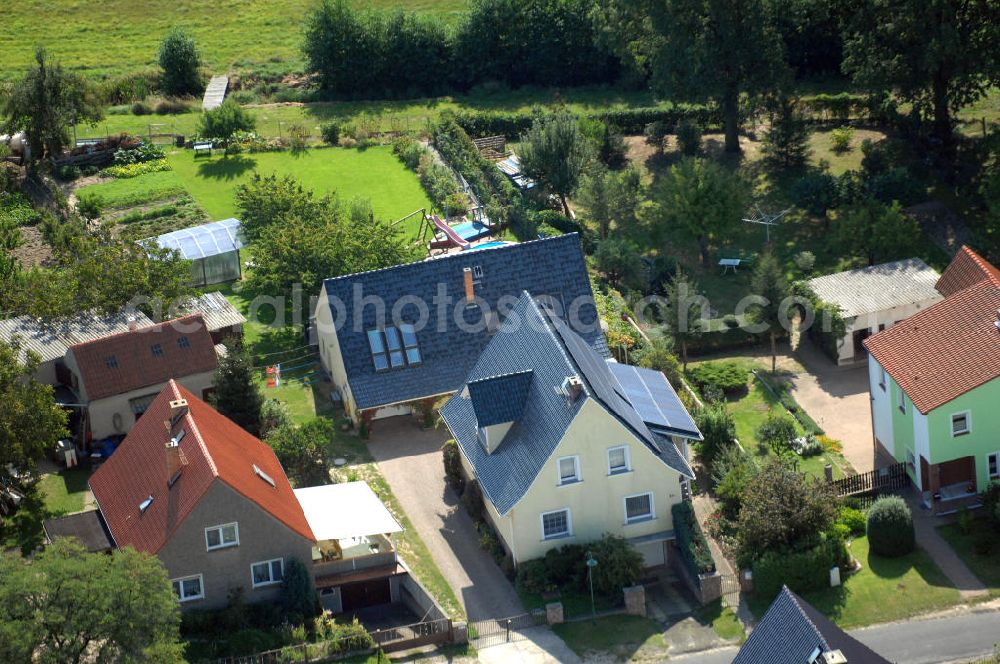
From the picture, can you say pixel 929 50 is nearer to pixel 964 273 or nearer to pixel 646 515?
pixel 964 273

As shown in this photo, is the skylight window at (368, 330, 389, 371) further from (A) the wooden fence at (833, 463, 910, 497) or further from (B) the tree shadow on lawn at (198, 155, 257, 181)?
(B) the tree shadow on lawn at (198, 155, 257, 181)

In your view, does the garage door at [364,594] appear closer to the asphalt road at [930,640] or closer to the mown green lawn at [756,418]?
the asphalt road at [930,640]

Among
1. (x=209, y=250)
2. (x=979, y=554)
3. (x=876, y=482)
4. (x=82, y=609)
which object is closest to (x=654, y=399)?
(x=876, y=482)

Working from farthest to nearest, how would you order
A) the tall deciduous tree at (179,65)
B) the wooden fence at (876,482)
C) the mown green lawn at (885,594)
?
the tall deciduous tree at (179,65) < the wooden fence at (876,482) < the mown green lawn at (885,594)

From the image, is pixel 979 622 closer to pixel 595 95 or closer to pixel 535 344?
pixel 535 344

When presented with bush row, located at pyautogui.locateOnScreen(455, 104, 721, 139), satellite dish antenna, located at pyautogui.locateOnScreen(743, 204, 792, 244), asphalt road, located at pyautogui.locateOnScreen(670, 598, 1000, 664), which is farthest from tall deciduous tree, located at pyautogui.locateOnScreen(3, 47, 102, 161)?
asphalt road, located at pyautogui.locateOnScreen(670, 598, 1000, 664)

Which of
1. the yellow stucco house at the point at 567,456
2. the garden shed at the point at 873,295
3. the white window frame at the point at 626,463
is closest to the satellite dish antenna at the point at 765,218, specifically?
the garden shed at the point at 873,295
